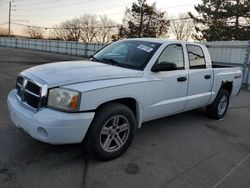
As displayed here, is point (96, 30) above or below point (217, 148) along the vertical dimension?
above

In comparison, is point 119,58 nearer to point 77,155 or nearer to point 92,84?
point 92,84

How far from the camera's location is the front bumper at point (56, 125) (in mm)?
2924

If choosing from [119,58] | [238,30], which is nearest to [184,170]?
[119,58]

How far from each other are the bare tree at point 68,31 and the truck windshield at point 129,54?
199 feet

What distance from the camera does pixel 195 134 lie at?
16.0 ft

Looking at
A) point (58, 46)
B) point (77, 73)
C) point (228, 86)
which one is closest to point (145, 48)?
point (77, 73)

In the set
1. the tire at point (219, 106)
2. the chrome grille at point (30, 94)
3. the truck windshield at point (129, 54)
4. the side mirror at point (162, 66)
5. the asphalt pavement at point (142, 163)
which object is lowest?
the asphalt pavement at point (142, 163)

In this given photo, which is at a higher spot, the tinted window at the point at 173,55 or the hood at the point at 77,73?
the tinted window at the point at 173,55

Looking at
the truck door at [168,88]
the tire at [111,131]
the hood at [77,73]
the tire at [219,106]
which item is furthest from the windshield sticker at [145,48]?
the tire at [219,106]

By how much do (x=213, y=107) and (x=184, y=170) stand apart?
110 inches

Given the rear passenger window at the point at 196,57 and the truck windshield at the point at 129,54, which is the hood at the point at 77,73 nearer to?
the truck windshield at the point at 129,54

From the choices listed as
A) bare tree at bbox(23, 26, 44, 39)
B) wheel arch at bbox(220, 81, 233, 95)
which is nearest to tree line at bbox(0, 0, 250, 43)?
bare tree at bbox(23, 26, 44, 39)

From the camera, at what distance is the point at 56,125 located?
9.56ft

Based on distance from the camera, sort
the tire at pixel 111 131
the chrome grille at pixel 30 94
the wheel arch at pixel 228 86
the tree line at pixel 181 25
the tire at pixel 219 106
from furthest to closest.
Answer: the tree line at pixel 181 25 < the wheel arch at pixel 228 86 < the tire at pixel 219 106 < the tire at pixel 111 131 < the chrome grille at pixel 30 94
